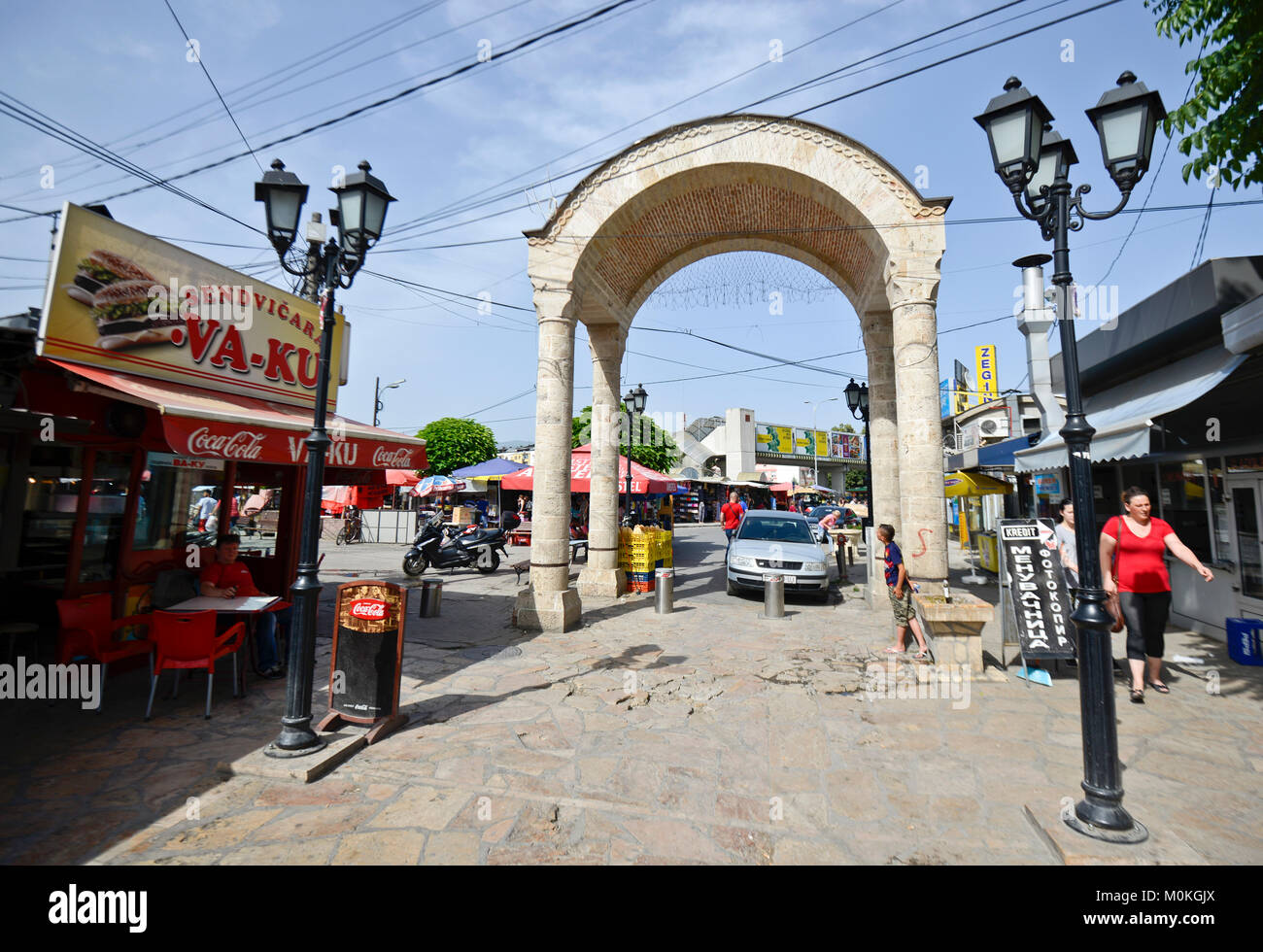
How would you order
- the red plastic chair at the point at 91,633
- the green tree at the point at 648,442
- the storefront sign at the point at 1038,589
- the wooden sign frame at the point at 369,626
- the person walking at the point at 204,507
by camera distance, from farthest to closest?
1. the green tree at the point at 648,442
2. the person walking at the point at 204,507
3. the storefront sign at the point at 1038,589
4. the red plastic chair at the point at 91,633
5. the wooden sign frame at the point at 369,626

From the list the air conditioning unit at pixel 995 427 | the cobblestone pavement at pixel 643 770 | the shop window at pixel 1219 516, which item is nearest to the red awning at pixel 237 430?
the cobblestone pavement at pixel 643 770

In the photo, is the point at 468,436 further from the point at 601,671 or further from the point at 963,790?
the point at 963,790

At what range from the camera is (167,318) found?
5.89m

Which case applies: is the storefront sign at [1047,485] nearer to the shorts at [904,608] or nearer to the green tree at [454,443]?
the shorts at [904,608]

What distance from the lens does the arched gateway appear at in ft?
25.4

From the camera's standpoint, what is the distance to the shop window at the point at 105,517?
226 inches

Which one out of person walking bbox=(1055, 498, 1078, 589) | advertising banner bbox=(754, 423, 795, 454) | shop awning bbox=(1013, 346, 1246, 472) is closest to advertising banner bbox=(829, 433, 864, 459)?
advertising banner bbox=(754, 423, 795, 454)

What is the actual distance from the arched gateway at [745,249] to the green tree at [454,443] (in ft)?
79.6

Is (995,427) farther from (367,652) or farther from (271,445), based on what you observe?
(271,445)

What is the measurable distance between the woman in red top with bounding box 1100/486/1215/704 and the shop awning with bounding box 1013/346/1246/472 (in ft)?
5.14

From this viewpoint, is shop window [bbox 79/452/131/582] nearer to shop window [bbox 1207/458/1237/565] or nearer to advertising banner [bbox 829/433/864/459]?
shop window [bbox 1207/458/1237/565]

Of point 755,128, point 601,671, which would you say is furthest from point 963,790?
point 755,128

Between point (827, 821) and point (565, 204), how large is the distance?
346 inches
